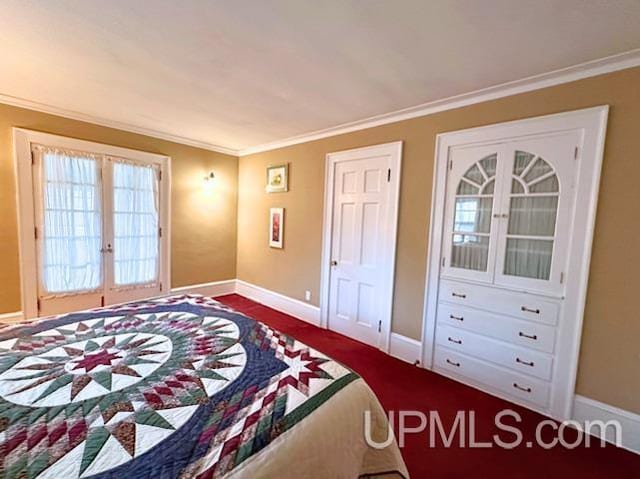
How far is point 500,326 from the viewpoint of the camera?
236 centimetres

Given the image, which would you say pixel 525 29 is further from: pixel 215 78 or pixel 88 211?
pixel 88 211

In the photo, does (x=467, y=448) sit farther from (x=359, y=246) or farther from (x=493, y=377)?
(x=359, y=246)

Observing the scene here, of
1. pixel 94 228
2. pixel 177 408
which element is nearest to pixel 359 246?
pixel 177 408

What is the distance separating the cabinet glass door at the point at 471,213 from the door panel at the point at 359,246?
680mm

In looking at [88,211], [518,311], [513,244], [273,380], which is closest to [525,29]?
[513,244]

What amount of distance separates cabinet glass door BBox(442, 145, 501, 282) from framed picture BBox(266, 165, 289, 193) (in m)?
2.28

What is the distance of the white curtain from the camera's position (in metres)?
3.24

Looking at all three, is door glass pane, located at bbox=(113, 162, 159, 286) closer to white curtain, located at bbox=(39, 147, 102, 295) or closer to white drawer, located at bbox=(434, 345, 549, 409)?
white curtain, located at bbox=(39, 147, 102, 295)

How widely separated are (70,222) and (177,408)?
11.2ft

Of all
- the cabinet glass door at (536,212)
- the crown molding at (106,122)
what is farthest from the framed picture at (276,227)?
the cabinet glass door at (536,212)

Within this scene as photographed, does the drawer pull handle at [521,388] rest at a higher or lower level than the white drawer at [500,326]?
lower

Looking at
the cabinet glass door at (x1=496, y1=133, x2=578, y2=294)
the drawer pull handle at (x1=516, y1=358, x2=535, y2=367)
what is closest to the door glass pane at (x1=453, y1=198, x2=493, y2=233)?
the cabinet glass door at (x1=496, y1=133, x2=578, y2=294)

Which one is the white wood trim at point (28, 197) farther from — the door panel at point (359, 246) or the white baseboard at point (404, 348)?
the white baseboard at point (404, 348)

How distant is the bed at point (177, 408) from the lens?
2.90ft
